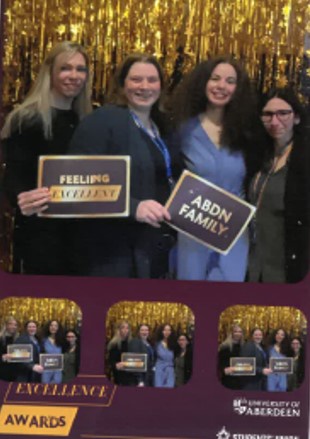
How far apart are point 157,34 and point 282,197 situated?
0.57 metres

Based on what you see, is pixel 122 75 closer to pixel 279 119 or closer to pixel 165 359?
pixel 279 119

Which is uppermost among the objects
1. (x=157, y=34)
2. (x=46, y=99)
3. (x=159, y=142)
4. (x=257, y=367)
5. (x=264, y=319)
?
(x=157, y=34)

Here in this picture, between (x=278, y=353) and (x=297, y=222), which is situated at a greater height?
(x=297, y=222)

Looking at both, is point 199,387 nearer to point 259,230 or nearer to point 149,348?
point 149,348

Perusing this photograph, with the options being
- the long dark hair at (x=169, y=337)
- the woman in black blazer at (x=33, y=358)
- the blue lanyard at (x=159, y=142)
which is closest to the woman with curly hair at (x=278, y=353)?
the long dark hair at (x=169, y=337)

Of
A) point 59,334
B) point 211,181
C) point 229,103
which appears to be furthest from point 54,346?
point 229,103

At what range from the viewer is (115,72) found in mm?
2604

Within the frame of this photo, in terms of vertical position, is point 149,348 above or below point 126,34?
below

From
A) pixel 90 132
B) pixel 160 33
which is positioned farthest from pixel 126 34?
pixel 90 132

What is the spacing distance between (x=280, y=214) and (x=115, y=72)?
607 millimetres

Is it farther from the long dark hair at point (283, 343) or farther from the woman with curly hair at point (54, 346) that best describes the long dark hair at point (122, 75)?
the long dark hair at point (283, 343)

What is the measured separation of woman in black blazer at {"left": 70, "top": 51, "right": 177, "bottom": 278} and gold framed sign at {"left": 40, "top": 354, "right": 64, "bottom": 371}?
0.83 feet

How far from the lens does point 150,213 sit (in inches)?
103

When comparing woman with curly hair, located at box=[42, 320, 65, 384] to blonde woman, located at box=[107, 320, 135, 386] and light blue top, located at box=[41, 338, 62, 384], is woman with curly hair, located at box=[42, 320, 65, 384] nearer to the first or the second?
light blue top, located at box=[41, 338, 62, 384]
